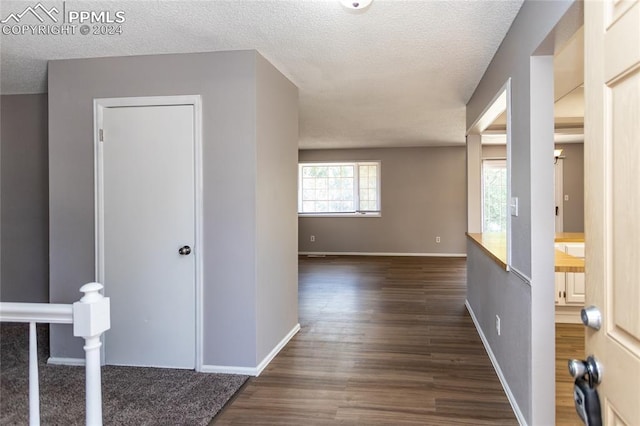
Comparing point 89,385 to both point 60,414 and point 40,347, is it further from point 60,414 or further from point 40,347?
point 40,347

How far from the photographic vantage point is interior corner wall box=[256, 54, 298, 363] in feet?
9.86

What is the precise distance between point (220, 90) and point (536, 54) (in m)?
1.98

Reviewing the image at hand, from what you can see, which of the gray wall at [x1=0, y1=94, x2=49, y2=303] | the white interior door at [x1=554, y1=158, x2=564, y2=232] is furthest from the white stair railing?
the white interior door at [x1=554, y1=158, x2=564, y2=232]

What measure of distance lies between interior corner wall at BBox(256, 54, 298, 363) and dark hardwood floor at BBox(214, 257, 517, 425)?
11.7 inches

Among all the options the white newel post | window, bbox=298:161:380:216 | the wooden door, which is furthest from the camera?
window, bbox=298:161:380:216

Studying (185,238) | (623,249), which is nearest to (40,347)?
(185,238)

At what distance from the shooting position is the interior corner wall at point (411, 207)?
856 centimetres

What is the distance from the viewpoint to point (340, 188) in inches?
352

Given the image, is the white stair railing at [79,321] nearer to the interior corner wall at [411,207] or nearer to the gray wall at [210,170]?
the gray wall at [210,170]

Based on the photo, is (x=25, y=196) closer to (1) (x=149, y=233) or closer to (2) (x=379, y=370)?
(1) (x=149, y=233)

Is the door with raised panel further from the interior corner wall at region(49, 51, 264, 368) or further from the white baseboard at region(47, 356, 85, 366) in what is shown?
the white baseboard at region(47, 356, 85, 366)

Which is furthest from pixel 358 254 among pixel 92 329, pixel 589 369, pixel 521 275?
pixel 589 369

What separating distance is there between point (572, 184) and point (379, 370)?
22.7ft

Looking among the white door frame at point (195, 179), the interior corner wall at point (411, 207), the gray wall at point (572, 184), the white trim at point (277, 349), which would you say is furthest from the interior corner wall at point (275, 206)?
the gray wall at point (572, 184)
